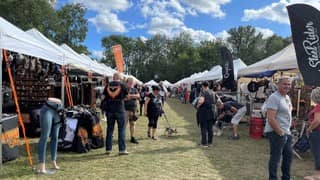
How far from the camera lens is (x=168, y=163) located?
6754mm

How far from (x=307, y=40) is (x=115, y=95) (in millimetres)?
3675

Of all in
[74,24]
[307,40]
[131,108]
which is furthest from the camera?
[74,24]

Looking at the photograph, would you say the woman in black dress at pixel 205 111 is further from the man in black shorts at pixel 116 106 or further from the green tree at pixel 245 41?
the green tree at pixel 245 41

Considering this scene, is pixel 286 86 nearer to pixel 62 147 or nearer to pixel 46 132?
pixel 46 132

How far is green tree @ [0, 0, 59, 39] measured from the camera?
34281 millimetres

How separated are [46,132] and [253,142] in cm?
555

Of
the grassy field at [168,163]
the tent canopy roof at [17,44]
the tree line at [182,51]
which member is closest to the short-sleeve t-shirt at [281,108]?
the grassy field at [168,163]

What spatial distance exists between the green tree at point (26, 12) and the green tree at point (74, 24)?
1157cm

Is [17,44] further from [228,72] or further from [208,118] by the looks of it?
[228,72]

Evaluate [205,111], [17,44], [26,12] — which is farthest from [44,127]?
[26,12]

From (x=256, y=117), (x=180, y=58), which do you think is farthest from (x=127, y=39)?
(x=256, y=117)

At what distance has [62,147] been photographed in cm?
752

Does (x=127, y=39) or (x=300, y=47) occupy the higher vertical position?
(x=127, y=39)

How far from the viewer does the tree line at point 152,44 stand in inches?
1435
